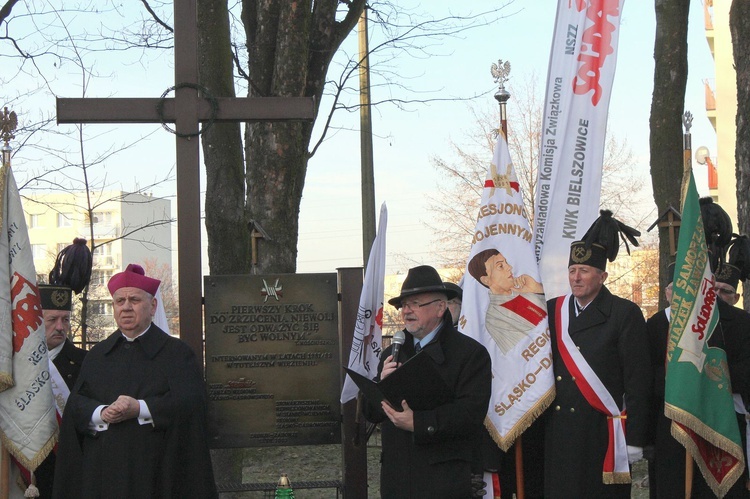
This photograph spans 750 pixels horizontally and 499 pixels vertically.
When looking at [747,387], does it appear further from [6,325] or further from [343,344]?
[6,325]

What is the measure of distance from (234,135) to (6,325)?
197 inches

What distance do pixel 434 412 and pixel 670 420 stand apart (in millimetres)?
2126

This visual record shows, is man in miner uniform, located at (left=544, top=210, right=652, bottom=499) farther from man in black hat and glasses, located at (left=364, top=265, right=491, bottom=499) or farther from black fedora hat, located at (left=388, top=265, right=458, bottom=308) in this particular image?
black fedora hat, located at (left=388, top=265, right=458, bottom=308)

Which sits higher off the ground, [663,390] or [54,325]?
[54,325]

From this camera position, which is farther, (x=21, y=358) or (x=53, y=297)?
(x=53, y=297)

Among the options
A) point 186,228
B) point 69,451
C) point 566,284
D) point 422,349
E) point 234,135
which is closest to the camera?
point 422,349

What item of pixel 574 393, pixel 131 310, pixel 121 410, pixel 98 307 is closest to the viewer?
pixel 121 410

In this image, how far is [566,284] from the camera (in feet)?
24.0

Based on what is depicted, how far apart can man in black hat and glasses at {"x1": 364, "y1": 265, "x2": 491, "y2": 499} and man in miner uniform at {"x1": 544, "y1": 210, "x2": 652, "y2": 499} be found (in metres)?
1.04

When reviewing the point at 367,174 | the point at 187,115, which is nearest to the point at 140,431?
the point at 187,115

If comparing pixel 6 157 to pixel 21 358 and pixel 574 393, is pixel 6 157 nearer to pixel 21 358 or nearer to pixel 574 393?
pixel 21 358

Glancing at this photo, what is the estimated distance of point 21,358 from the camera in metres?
6.20

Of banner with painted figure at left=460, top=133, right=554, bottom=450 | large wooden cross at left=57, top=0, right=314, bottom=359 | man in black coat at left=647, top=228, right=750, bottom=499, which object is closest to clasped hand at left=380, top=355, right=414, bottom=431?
banner with painted figure at left=460, top=133, right=554, bottom=450

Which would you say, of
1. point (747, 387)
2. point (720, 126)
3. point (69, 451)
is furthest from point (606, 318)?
point (720, 126)
